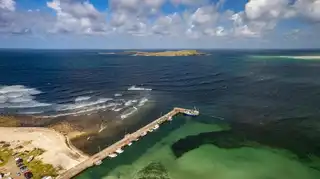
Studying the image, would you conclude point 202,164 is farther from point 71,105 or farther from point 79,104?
point 71,105

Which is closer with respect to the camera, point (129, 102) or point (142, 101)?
point (129, 102)

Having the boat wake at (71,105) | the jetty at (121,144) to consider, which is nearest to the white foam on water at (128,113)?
the boat wake at (71,105)

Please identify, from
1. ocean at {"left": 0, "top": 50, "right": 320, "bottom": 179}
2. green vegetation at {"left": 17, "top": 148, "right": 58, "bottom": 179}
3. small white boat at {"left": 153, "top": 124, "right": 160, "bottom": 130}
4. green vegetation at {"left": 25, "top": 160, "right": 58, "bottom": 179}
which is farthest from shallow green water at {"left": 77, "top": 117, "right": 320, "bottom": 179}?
small white boat at {"left": 153, "top": 124, "right": 160, "bottom": 130}

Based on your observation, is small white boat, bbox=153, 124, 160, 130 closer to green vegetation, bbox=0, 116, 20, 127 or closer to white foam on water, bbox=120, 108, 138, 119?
white foam on water, bbox=120, 108, 138, 119

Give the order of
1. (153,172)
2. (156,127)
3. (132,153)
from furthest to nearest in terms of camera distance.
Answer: (156,127), (132,153), (153,172)

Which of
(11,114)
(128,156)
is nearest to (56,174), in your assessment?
(128,156)

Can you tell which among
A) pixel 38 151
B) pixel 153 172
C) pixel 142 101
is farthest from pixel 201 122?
pixel 38 151
